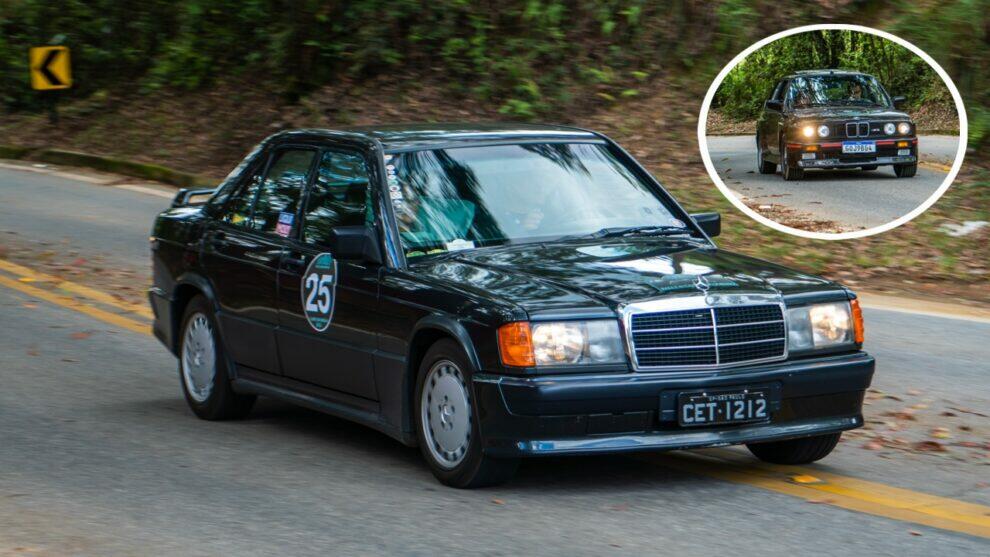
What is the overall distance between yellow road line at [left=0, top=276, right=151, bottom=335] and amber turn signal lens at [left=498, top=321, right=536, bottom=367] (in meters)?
5.99

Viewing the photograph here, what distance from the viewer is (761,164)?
536 inches

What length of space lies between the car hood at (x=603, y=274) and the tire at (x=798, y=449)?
0.74 metres

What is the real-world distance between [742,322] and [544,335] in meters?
0.86

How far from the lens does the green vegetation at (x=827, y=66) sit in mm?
13484

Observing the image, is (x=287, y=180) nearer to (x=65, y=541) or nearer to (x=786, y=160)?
(x=65, y=541)

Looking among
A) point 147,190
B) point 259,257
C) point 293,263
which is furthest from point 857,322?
point 147,190

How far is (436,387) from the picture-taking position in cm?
630

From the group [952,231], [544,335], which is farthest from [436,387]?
[952,231]

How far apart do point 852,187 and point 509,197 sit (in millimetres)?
7045

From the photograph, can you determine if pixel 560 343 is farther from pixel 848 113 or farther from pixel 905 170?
pixel 905 170

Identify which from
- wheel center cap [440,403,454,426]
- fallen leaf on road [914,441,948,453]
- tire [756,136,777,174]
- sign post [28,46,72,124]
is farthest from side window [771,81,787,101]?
sign post [28,46,72,124]

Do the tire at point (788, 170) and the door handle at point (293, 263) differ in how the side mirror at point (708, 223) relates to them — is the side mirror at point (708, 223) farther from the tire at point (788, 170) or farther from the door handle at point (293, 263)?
the tire at point (788, 170)

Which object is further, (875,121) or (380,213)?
(875,121)

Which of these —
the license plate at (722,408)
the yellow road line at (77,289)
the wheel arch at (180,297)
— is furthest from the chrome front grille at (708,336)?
the yellow road line at (77,289)
